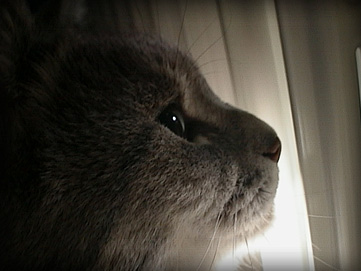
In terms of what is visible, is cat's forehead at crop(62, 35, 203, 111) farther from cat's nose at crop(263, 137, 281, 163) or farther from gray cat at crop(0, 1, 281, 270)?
cat's nose at crop(263, 137, 281, 163)

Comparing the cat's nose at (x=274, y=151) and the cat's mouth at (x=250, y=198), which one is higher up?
the cat's nose at (x=274, y=151)

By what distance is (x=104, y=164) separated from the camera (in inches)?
20.7

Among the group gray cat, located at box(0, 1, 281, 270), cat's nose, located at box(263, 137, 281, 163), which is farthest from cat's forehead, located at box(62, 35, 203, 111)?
cat's nose, located at box(263, 137, 281, 163)

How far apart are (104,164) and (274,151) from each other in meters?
0.25

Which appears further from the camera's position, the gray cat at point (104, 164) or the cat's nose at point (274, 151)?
the cat's nose at point (274, 151)

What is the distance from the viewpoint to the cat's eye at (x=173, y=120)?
0.58 metres

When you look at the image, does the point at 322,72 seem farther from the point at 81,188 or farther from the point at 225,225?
the point at 81,188

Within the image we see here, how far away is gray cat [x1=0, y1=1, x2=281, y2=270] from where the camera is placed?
1.65ft

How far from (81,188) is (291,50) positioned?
42 cm

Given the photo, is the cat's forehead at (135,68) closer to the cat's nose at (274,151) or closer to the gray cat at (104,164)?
the gray cat at (104,164)

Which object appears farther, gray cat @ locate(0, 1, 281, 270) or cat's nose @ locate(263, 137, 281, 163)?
cat's nose @ locate(263, 137, 281, 163)

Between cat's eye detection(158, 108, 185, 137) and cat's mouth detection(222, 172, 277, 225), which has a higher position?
cat's eye detection(158, 108, 185, 137)

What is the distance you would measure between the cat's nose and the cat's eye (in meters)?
0.13

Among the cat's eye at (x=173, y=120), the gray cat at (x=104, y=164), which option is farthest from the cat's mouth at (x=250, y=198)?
the cat's eye at (x=173, y=120)
